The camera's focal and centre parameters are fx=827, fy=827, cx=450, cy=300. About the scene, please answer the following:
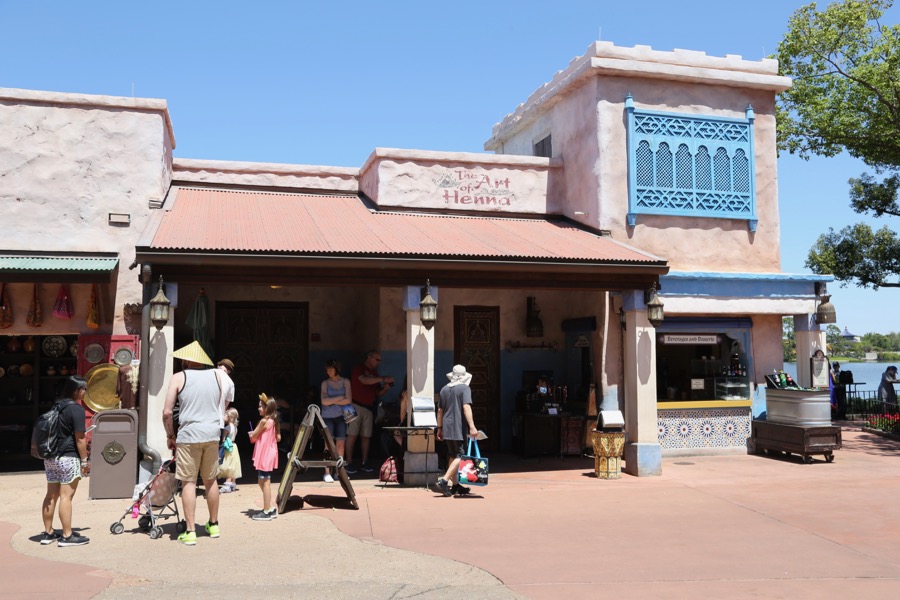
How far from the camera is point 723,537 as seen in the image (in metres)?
7.86

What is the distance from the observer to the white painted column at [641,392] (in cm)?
1177

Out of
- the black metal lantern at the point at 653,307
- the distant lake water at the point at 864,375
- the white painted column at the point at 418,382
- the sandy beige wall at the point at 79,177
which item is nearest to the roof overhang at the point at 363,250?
the black metal lantern at the point at 653,307

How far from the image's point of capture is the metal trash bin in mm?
11391

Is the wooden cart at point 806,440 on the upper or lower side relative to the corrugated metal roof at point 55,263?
lower

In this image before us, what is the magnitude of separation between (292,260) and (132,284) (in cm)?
344

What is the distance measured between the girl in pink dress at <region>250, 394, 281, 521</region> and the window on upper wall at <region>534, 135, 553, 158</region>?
870 cm

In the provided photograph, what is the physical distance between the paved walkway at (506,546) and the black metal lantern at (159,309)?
2.11 meters

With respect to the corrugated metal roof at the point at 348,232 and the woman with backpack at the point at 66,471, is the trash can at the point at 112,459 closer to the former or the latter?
the corrugated metal roof at the point at 348,232

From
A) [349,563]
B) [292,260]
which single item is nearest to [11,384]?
[292,260]

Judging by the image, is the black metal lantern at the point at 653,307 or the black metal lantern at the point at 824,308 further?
the black metal lantern at the point at 824,308

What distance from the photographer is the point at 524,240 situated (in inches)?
490

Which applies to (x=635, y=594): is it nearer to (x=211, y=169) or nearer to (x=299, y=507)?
(x=299, y=507)

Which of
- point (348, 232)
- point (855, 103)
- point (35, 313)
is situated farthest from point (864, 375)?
point (35, 313)

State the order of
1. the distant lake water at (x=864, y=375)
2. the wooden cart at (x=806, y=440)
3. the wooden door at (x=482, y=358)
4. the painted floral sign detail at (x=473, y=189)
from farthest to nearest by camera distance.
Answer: the distant lake water at (x=864, y=375)
the wooden door at (x=482, y=358)
the painted floral sign detail at (x=473, y=189)
the wooden cart at (x=806, y=440)
